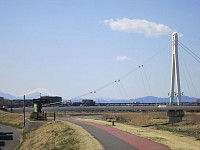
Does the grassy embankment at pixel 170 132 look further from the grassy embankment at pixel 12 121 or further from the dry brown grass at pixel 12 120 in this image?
the dry brown grass at pixel 12 120

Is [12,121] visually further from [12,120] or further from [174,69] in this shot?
[174,69]

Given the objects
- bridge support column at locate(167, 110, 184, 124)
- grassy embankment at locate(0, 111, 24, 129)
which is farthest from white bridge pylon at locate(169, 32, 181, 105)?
grassy embankment at locate(0, 111, 24, 129)

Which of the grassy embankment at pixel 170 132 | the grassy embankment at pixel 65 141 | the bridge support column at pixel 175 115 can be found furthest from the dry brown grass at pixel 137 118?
the grassy embankment at pixel 65 141

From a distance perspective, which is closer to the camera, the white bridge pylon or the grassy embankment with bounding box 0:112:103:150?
the grassy embankment with bounding box 0:112:103:150

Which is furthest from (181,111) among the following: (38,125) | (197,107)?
(38,125)

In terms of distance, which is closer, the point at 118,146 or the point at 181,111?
the point at 118,146

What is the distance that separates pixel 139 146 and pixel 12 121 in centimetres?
5858

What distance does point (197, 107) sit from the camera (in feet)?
257

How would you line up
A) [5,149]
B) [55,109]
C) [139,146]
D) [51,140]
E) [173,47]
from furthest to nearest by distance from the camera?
[55,109] → [173,47] → [5,149] → [51,140] → [139,146]

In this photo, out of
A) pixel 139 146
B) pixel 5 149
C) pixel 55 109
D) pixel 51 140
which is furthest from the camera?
pixel 55 109

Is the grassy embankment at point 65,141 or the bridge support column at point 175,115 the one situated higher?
the bridge support column at point 175,115

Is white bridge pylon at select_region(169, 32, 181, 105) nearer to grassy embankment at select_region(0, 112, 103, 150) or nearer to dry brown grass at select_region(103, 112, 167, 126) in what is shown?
dry brown grass at select_region(103, 112, 167, 126)

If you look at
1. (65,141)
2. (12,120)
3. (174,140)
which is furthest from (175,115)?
(65,141)

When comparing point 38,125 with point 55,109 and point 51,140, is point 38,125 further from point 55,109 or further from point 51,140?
point 55,109
